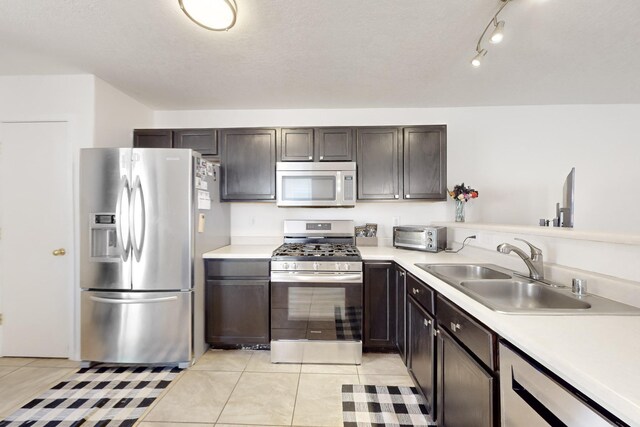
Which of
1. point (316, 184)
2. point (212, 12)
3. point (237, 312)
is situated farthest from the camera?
point (316, 184)

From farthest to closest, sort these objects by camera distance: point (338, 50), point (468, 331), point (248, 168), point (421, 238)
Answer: point (248, 168) < point (421, 238) < point (338, 50) < point (468, 331)

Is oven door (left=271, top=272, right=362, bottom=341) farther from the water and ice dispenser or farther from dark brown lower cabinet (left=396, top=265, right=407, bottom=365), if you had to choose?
the water and ice dispenser

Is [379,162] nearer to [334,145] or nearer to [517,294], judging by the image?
[334,145]

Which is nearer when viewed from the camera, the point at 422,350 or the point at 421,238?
the point at 422,350

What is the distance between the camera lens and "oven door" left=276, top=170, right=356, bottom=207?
8.98 feet

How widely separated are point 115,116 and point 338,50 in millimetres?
2264

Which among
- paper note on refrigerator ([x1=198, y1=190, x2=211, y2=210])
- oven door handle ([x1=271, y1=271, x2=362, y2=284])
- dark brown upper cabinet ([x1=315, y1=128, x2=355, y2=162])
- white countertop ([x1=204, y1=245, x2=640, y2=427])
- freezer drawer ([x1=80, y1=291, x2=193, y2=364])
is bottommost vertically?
freezer drawer ([x1=80, y1=291, x2=193, y2=364])

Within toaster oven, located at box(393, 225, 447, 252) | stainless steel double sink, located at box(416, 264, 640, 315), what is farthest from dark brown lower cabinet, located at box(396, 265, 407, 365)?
toaster oven, located at box(393, 225, 447, 252)

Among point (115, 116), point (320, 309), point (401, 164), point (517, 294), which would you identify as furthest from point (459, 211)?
point (115, 116)

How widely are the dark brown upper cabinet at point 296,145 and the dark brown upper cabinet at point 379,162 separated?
1.68 feet

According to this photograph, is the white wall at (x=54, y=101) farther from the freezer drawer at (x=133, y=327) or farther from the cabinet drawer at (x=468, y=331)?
the cabinet drawer at (x=468, y=331)

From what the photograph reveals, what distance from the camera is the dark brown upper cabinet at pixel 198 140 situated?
286 cm

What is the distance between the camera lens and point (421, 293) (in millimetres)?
1787

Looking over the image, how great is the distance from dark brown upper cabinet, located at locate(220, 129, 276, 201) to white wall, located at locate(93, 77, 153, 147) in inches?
40.1
